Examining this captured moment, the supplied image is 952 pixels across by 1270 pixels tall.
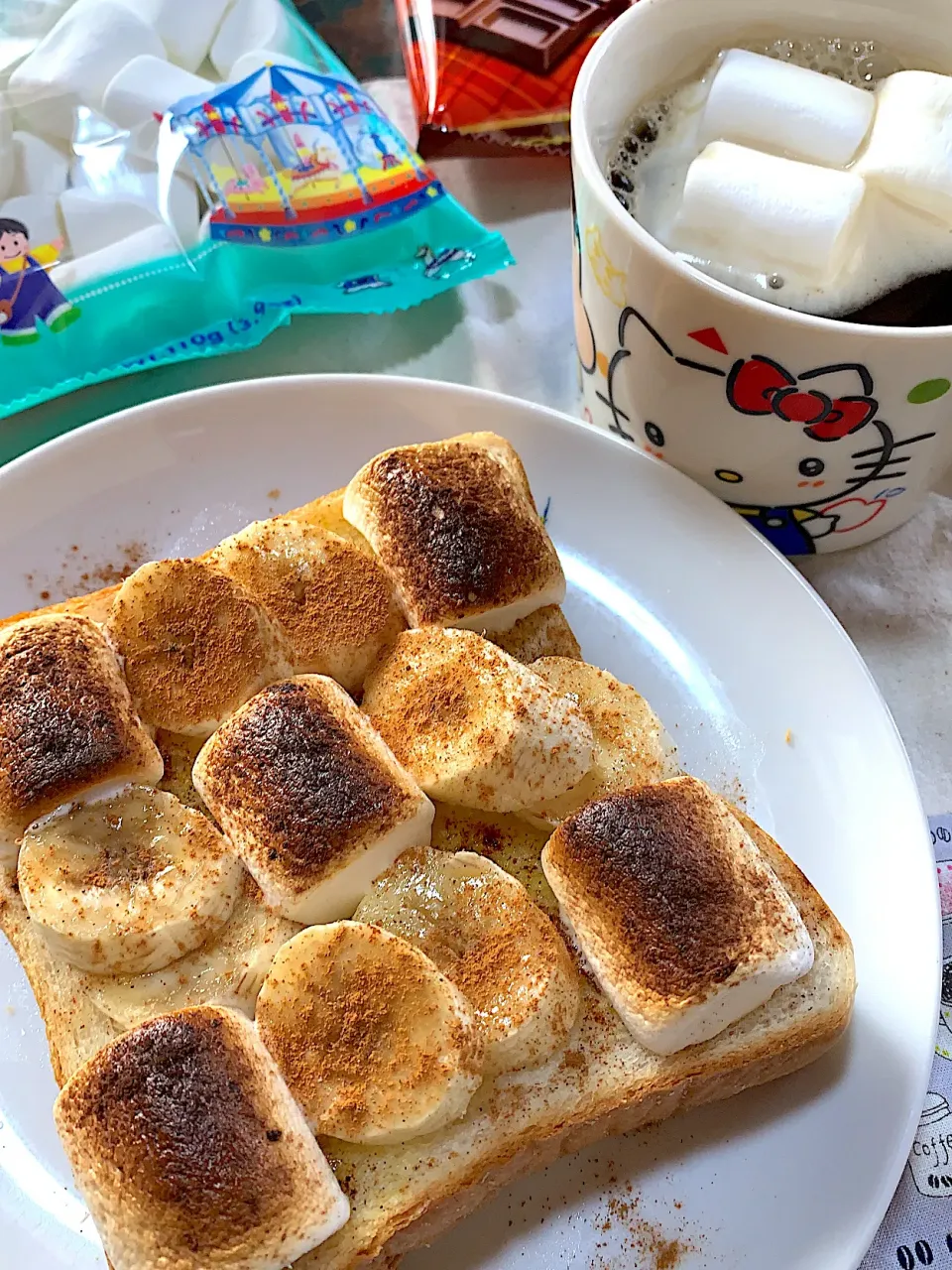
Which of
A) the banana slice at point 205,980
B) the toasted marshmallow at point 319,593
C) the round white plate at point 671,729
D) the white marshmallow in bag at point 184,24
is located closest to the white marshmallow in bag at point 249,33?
the white marshmallow in bag at point 184,24

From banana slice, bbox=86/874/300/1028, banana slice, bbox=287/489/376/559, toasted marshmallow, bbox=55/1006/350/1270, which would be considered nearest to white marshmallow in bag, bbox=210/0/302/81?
banana slice, bbox=287/489/376/559

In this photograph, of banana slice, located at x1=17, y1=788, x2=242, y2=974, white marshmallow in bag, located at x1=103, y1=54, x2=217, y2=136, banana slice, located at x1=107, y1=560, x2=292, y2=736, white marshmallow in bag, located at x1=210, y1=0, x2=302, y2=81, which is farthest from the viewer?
white marshmallow in bag, located at x1=210, y1=0, x2=302, y2=81

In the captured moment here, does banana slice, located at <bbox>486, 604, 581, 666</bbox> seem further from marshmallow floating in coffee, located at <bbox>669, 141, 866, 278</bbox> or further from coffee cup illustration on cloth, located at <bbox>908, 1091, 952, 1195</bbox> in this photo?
coffee cup illustration on cloth, located at <bbox>908, 1091, 952, 1195</bbox>

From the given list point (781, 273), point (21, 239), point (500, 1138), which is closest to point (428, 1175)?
point (500, 1138)

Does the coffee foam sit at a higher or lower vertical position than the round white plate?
higher

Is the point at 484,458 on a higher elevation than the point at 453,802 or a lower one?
higher

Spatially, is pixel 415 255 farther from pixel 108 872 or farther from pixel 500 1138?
pixel 500 1138
